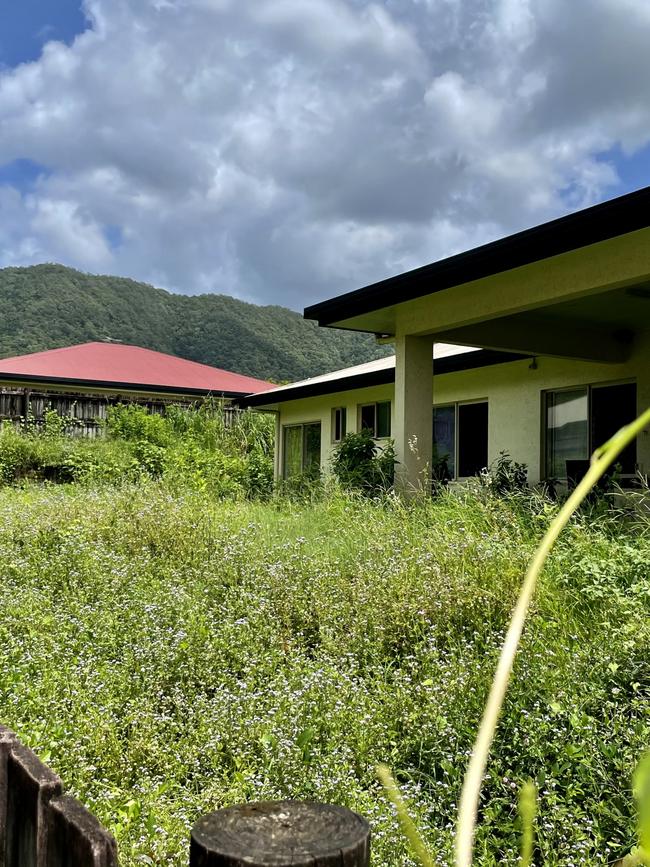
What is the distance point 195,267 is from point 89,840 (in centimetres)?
9894

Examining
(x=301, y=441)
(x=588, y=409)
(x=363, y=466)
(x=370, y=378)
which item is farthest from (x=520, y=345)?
(x=301, y=441)

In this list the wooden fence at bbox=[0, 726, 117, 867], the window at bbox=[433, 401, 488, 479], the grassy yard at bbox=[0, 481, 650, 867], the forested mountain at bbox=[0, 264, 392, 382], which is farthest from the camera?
the forested mountain at bbox=[0, 264, 392, 382]

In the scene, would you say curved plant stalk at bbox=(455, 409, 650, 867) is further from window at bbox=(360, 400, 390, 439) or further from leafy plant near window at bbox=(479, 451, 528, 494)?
window at bbox=(360, 400, 390, 439)

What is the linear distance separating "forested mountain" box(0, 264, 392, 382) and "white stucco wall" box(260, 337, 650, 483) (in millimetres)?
38878

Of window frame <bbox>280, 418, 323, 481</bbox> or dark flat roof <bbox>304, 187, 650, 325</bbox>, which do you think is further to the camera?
window frame <bbox>280, 418, 323, 481</bbox>

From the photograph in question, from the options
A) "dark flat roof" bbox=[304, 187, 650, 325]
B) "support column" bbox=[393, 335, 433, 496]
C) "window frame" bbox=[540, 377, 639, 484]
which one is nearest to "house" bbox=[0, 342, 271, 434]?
"dark flat roof" bbox=[304, 187, 650, 325]

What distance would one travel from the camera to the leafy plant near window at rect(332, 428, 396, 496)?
10789 mm

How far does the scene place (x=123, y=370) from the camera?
27.9 meters

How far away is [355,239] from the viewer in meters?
43.4

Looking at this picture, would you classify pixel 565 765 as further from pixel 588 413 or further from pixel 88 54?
pixel 88 54

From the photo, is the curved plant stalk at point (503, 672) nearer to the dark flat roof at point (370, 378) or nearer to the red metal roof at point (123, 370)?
the dark flat roof at point (370, 378)

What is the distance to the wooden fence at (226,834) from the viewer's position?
3.35 feet

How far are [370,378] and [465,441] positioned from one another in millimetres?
2262

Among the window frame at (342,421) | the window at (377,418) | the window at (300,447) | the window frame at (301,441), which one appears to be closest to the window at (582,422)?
the window at (377,418)
